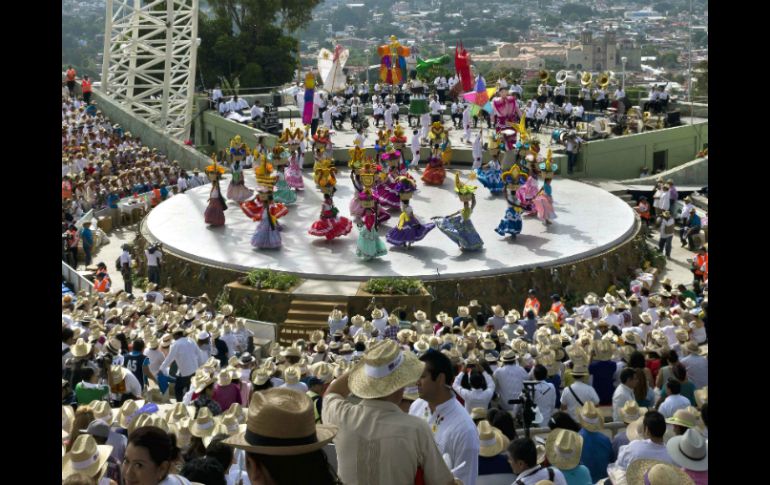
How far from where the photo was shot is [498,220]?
19.9m

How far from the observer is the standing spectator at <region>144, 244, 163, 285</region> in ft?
59.3

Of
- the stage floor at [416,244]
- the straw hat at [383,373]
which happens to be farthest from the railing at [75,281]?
the straw hat at [383,373]

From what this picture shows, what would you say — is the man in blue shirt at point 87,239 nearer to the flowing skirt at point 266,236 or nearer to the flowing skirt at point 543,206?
the flowing skirt at point 266,236

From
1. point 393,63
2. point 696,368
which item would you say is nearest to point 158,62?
point 393,63

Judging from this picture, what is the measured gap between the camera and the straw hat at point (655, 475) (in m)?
4.91

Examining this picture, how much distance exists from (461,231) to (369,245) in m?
1.46

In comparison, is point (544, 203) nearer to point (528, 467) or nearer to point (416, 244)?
point (416, 244)

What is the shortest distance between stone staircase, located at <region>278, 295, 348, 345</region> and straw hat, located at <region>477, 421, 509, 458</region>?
29.8 feet

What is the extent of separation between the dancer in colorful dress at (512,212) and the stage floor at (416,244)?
0.58 feet

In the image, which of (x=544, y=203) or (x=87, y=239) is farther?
(x=87, y=239)

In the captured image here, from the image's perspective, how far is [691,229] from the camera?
2050cm

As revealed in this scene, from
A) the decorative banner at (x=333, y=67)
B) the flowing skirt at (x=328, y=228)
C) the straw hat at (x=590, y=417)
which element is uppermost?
the decorative banner at (x=333, y=67)
